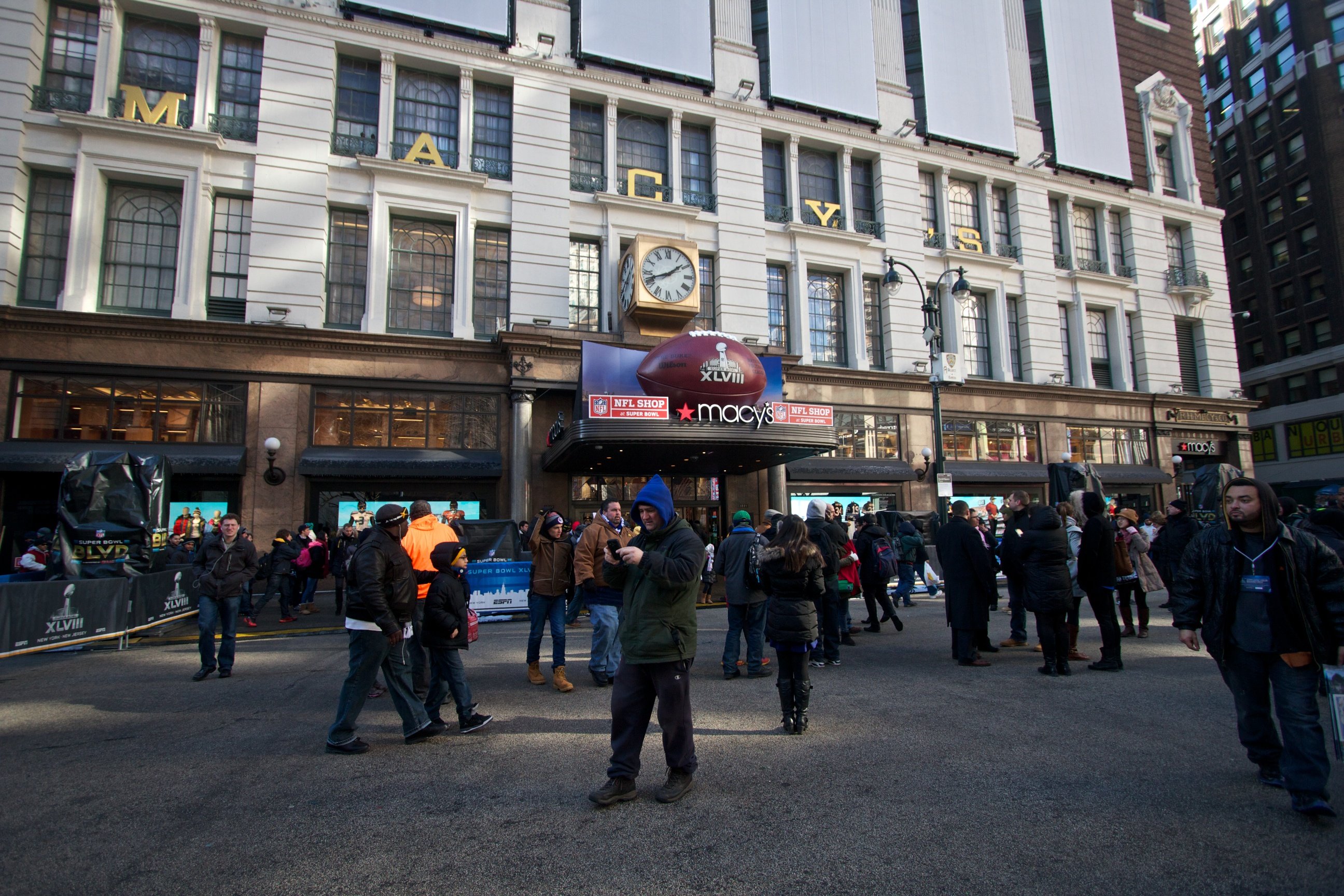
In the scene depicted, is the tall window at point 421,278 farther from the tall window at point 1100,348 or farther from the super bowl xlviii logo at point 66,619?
the tall window at point 1100,348

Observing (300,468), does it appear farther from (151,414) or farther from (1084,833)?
A: (1084,833)

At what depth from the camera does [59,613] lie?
10.1 metres

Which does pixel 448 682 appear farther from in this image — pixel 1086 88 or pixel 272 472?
pixel 1086 88

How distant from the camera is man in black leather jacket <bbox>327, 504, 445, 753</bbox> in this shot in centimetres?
548

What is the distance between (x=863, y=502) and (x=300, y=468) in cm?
1746

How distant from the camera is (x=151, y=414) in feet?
58.3

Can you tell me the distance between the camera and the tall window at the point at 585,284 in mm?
21969

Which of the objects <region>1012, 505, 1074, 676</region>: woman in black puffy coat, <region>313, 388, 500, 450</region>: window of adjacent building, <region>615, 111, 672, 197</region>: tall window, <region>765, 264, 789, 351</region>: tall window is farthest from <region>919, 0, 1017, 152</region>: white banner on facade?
<region>1012, 505, 1074, 676</region>: woman in black puffy coat

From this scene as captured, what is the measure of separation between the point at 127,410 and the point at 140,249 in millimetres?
4531

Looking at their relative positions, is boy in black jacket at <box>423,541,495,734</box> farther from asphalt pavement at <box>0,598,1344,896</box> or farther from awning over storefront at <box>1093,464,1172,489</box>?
awning over storefront at <box>1093,464,1172,489</box>

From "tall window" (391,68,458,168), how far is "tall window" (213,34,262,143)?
3.74 m

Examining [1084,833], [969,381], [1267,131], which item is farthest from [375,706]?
[1267,131]

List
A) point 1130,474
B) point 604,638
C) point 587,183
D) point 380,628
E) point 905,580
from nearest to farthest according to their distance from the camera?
point 380,628
point 604,638
point 905,580
point 587,183
point 1130,474

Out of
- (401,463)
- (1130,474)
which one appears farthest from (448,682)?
(1130,474)
